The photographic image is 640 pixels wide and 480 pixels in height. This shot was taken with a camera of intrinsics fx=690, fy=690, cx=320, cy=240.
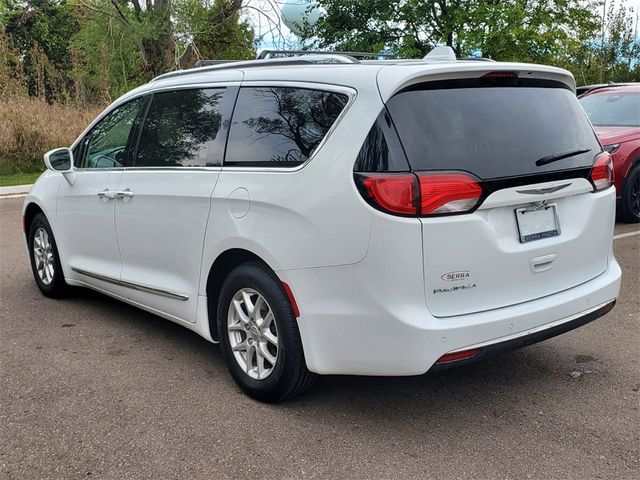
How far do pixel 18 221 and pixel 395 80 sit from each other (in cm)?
843

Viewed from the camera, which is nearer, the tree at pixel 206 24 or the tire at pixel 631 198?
the tire at pixel 631 198

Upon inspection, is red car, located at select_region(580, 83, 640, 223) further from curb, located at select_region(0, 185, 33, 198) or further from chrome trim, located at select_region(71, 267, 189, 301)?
curb, located at select_region(0, 185, 33, 198)

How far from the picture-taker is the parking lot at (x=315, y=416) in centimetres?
301

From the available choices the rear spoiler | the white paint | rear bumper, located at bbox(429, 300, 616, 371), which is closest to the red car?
the white paint

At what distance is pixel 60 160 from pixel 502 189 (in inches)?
142

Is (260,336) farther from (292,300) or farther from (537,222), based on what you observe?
(537,222)

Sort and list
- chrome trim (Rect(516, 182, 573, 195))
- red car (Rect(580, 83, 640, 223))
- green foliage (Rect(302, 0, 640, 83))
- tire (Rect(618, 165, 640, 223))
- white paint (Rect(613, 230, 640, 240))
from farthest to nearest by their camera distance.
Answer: green foliage (Rect(302, 0, 640, 83)) → tire (Rect(618, 165, 640, 223)) → red car (Rect(580, 83, 640, 223)) → white paint (Rect(613, 230, 640, 240)) → chrome trim (Rect(516, 182, 573, 195))

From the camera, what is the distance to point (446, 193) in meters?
3.00

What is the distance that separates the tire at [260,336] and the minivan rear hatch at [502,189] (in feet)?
2.52

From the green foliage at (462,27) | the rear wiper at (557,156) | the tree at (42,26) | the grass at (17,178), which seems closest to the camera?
the rear wiper at (557,156)

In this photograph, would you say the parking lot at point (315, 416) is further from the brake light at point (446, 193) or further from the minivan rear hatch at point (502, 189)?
the brake light at point (446, 193)

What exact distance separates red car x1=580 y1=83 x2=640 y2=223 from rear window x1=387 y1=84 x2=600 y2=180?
546 cm

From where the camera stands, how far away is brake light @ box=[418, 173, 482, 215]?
2.99m

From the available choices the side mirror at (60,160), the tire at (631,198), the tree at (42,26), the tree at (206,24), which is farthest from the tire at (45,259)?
the tree at (42,26)
